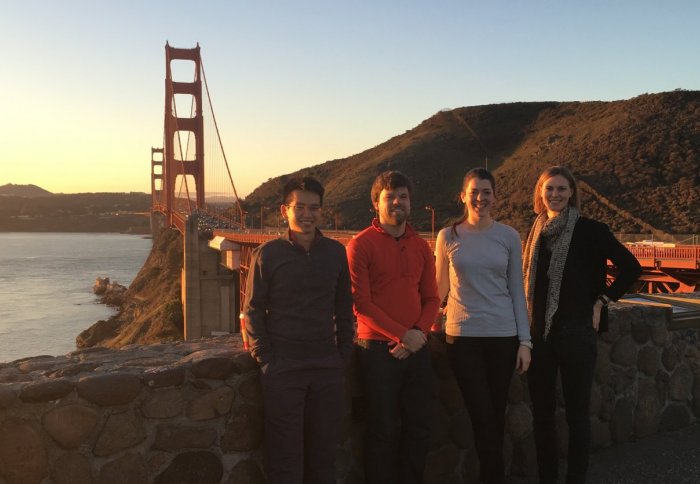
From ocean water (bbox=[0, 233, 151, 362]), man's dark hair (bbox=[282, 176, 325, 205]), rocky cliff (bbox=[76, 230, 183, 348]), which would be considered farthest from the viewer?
ocean water (bbox=[0, 233, 151, 362])

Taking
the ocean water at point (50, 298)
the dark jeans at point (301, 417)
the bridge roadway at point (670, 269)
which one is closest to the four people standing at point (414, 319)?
the dark jeans at point (301, 417)

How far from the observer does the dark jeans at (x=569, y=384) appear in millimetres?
2740

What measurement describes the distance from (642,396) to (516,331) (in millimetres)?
1458

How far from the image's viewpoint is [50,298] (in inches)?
1697

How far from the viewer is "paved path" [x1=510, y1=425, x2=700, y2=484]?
122 inches

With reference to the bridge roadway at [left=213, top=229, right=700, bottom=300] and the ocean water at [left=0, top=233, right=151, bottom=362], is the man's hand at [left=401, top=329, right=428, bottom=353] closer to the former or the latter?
the bridge roadway at [left=213, top=229, right=700, bottom=300]

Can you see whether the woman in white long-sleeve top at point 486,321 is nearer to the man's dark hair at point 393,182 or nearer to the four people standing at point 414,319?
the four people standing at point 414,319

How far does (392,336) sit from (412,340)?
0.26 feet

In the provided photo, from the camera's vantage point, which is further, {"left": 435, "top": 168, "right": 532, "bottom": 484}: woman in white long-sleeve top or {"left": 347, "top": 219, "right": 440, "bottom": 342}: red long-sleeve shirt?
{"left": 435, "top": 168, "right": 532, "bottom": 484}: woman in white long-sleeve top

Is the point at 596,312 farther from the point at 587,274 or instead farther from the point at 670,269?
the point at 670,269

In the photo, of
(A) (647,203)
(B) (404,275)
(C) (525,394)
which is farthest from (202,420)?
(A) (647,203)

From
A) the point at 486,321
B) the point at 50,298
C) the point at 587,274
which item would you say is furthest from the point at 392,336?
the point at 50,298

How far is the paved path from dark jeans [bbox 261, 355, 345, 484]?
1275 mm

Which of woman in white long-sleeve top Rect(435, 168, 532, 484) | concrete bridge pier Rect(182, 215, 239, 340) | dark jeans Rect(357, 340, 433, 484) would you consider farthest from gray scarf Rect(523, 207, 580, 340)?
concrete bridge pier Rect(182, 215, 239, 340)
